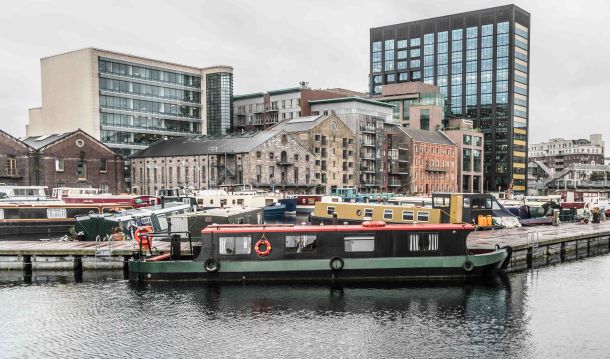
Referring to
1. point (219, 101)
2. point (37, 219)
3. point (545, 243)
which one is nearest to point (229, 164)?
point (219, 101)

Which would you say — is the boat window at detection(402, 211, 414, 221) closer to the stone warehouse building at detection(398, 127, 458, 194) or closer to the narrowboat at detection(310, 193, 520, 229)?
the narrowboat at detection(310, 193, 520, 229)

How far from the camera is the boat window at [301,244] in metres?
34.3

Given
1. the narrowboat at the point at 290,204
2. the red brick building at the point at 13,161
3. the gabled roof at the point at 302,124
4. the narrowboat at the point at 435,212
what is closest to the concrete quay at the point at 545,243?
the narrowboat at the point at 435,212

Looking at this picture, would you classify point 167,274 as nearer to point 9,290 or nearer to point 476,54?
point 9,290

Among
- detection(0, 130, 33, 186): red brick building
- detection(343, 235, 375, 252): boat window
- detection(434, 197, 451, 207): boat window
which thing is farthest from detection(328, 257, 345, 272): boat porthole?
detection(0, 130, 33, 186): red brick building

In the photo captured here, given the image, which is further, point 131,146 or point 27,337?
point 131,146

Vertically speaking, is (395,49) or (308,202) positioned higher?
(395,49)

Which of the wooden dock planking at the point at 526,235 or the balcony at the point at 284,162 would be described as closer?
the wooden dock planking at the point at 526,235

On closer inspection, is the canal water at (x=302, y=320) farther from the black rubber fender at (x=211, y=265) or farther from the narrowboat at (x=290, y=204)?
the narrowboat at (x=290, y=204)

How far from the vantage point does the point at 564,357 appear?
22.6 metres

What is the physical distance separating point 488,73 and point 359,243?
495 ft

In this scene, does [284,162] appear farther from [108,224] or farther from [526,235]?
[526,235]

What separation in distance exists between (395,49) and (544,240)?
151 metres

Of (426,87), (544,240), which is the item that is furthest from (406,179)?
(544,240)
